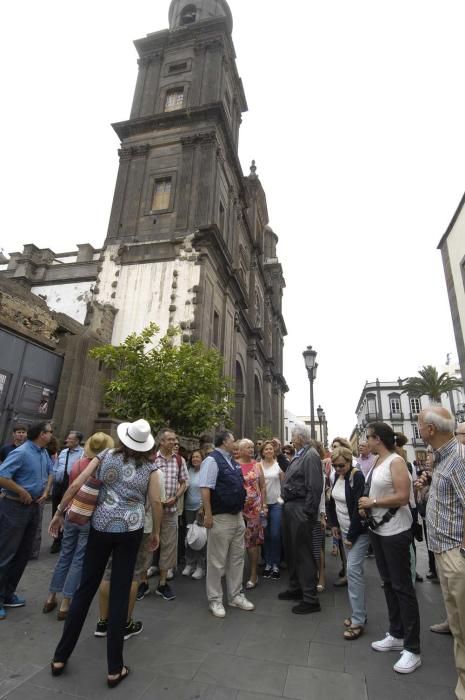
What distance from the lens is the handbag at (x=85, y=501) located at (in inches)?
130

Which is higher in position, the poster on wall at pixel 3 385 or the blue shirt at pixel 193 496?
the poster on wall at pixel 3 385

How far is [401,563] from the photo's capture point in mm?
3695

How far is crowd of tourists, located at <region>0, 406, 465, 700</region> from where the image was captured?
327 cm

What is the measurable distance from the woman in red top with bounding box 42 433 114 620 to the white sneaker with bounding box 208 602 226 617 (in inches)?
63.6

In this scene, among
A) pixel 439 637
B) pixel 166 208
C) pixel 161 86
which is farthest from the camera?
pixel 161 86

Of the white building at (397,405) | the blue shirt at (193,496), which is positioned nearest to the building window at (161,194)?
the blue shirt at (193,496)

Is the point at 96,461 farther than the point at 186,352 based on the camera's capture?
No

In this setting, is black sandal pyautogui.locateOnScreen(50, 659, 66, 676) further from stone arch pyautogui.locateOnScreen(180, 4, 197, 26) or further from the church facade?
stone arch pyautogui.locateOnScreen(180, 4, 197, 26)

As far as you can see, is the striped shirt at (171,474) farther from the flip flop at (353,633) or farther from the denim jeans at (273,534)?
the flip flop at (353,633)

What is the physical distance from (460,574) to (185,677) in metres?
2.41

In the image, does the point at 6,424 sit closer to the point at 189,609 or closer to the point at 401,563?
the point at 189,609

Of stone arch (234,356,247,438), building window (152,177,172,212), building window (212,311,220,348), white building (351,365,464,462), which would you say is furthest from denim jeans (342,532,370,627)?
white building (351,365,464,462)

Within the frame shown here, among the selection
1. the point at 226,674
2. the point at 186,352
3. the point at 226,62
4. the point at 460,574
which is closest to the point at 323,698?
the point at 226,674

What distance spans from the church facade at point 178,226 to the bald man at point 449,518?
44.7 feet
